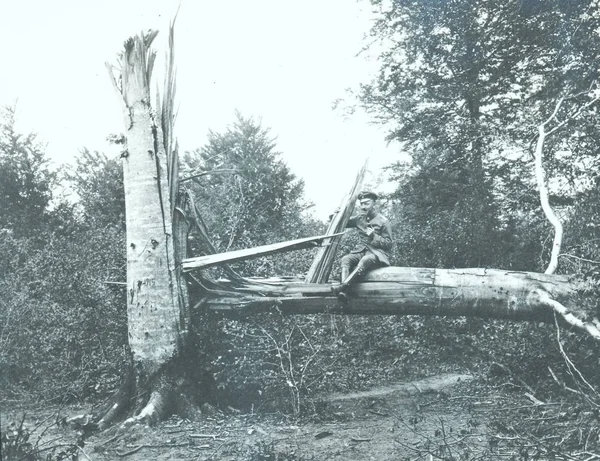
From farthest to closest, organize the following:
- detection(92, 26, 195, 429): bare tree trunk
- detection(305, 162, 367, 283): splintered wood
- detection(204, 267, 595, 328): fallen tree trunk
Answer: detection(305, 162, 367, 283): splintered wood → detection(204, 267, 595, 328): fallen tree trunk → detection(92, 26, 195, 429): bare tree trunk

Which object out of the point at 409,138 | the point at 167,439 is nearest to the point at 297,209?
the point at 409,138

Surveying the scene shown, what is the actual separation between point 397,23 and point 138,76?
9.99m

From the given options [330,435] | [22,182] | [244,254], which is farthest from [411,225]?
[22,182]

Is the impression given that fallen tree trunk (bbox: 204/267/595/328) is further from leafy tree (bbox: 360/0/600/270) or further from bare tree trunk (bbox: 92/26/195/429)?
leafy tree (bbox: 360/0/600/270)

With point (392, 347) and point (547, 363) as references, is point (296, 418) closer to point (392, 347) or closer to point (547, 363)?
point (547, 363)

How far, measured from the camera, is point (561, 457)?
3658 mm

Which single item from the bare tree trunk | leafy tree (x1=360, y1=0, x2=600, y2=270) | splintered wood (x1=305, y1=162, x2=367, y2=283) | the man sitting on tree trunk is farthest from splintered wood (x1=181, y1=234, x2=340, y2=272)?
leafy tree (x1=360, y1=0, x2=600, y2=270)

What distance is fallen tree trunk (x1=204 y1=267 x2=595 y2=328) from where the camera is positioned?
5.97 m

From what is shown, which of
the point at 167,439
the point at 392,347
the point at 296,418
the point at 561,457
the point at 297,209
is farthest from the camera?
the point at 297,209

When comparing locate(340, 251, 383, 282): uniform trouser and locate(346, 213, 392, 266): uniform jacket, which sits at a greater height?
locate(346, 213, 392, 266): uniform jacket

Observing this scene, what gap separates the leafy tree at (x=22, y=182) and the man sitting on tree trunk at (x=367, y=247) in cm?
1108

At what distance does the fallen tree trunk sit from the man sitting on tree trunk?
14 centimetres

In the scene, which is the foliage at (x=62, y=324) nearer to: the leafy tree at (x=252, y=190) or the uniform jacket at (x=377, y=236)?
the uniform jacket at (x=377, y=236)

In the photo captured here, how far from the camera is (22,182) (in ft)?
47.1
